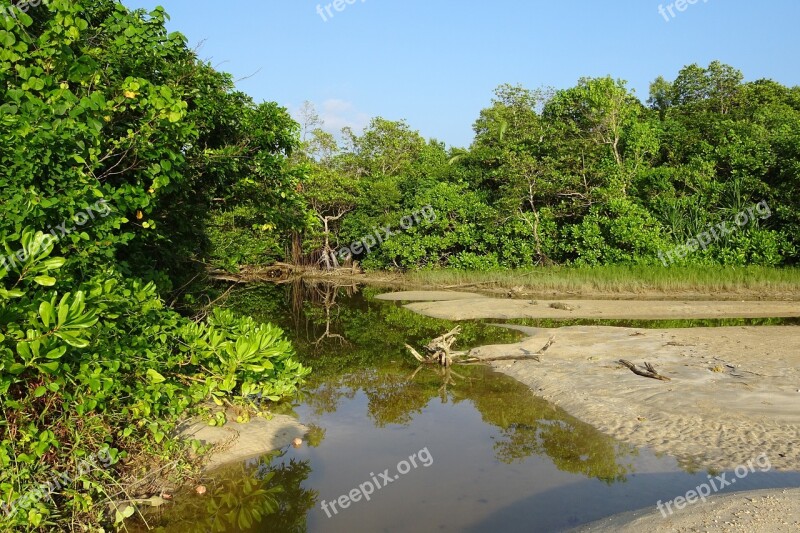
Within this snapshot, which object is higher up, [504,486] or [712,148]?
[712,148]

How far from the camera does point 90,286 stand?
548 centimetres

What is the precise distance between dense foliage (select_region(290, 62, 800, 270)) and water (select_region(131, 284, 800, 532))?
1916cm

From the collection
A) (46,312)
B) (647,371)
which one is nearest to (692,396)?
(647,371)

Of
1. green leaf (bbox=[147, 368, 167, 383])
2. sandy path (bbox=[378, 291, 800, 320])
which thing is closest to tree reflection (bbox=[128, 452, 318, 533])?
green leaf (bbox=[147, 368, 167, 383])

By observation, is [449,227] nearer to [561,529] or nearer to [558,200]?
[558,200]

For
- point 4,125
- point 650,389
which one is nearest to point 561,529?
point 650,389

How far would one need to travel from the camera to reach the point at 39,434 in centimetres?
535

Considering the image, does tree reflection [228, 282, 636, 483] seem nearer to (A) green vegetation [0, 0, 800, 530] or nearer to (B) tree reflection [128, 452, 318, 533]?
(A) green vegetation [0, 0, 800, 530]

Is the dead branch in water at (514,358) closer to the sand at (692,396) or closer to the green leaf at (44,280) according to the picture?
the sand at (692,396)

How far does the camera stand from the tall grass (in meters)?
23.4

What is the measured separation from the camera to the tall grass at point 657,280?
23375mm

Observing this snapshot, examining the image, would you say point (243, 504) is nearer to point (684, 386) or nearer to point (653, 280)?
point (684, 386)

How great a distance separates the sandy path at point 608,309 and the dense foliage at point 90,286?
45.7ft

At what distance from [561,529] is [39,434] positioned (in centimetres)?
511
